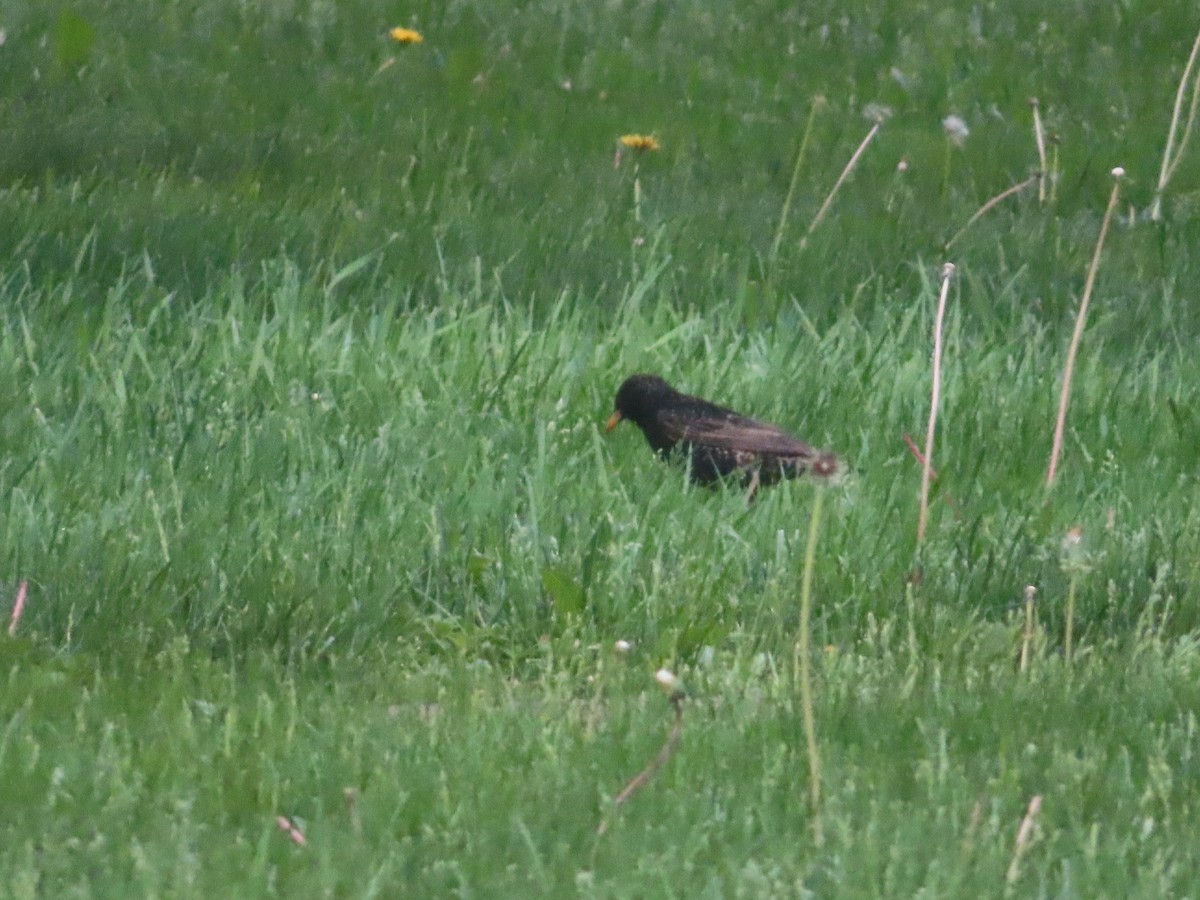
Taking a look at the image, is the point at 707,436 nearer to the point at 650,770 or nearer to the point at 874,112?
the point at 650,770

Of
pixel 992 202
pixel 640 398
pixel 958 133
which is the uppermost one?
pixel 992 202

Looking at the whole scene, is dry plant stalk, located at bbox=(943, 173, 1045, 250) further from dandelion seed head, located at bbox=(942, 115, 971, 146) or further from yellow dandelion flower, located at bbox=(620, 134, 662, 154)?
yellow dandelion flower, located at bbox=(620, 134, 662, 154)

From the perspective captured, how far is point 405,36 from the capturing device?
31.3ft

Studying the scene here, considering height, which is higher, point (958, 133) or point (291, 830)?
point (958, 133)

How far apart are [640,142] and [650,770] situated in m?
5.61

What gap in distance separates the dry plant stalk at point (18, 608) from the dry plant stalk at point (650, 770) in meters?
1.17

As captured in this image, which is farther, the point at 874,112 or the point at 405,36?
the point at 405,36

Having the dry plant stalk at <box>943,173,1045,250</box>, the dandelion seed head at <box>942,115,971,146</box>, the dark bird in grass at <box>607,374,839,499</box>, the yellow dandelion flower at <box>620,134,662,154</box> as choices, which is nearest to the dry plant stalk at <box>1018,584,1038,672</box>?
the dark bird in grass at <box>607,374,839,499</box>

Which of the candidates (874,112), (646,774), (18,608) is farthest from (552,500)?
(874,112)

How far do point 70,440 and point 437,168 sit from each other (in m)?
3.71

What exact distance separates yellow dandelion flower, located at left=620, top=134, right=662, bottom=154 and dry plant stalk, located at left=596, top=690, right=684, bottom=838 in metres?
5.38

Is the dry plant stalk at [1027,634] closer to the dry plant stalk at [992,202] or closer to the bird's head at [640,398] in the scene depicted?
the dry plant stalk at [992,202]

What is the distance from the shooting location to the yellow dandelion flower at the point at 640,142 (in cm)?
845

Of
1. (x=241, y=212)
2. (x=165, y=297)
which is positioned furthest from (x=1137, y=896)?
(x=241, y=212)
